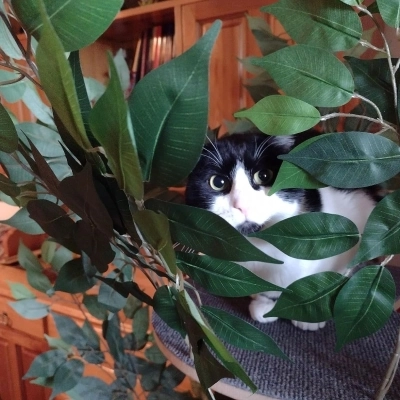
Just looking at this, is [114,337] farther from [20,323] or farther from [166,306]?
[20,323]

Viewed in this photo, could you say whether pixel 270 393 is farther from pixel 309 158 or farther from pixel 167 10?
pixel 167 10

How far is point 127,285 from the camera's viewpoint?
34cm

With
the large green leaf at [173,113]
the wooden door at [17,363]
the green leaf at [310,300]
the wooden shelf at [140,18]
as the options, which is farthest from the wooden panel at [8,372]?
the large green leaf at [173,113]

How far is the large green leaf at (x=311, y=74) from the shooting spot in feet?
1.01

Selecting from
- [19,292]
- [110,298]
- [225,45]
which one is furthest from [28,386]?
[225,45]

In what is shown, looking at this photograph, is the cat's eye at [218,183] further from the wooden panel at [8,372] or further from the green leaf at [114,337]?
the wooden panel at [8,372]

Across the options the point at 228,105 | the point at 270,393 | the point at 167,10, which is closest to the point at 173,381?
the point at 270,393

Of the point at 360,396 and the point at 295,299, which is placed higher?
the point at 295,299

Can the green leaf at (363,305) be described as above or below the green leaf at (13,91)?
below

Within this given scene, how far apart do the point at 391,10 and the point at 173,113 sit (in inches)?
8.4

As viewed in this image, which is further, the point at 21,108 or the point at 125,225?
the point at 21,108

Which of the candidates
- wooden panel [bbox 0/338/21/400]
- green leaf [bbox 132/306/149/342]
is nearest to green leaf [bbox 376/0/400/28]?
green leaf [bbox 132/306/149/342]

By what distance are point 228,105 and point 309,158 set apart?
1.01m

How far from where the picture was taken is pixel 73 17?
20 cm
